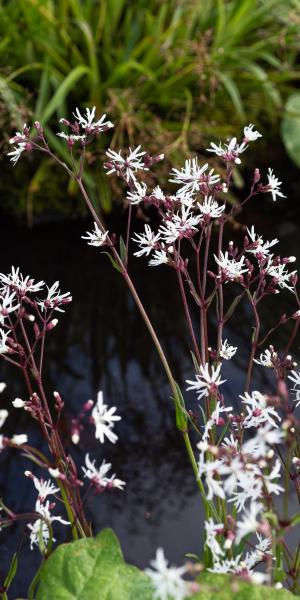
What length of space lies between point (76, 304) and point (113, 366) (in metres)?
0.34

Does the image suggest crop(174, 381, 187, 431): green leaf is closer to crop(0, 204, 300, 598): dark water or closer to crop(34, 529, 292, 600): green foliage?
crop(34, 529, 292, 600): green foliage

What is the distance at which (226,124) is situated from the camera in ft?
9.36

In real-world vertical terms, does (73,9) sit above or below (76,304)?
above

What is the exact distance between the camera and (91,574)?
865mm

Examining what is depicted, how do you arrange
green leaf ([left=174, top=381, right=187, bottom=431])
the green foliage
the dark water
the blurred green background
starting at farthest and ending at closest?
the blurred green background, the dark water, green leaf ([left=174, top=381, right=187, bottom=431]), the green foliage

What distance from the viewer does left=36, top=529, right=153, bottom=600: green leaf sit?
0.85 meters

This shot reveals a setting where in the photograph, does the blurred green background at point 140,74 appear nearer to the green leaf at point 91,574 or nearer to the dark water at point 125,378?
the dark water at point 125,378

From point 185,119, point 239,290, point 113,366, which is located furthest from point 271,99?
point 113,366

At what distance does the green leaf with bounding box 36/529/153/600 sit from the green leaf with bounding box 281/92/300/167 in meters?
2.19

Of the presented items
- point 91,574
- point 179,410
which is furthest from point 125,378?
point 91,574

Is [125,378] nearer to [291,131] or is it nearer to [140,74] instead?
[140,74]

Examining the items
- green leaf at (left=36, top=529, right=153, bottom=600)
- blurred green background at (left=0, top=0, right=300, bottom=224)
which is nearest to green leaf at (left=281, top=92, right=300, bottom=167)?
blurred green background at (left=0, top=0, right=300, bottom=224)

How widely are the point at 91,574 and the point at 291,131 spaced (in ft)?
7.39

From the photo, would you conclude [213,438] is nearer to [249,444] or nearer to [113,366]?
[249,444]
